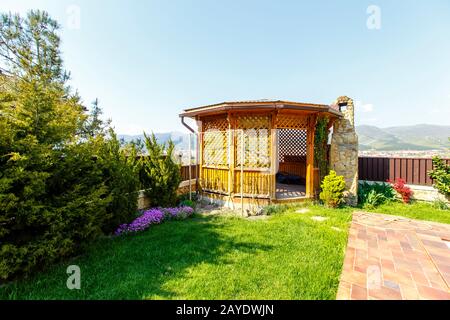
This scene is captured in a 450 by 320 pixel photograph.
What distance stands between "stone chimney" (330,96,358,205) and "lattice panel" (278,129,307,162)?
238 cm

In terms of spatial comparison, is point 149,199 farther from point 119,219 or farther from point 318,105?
point 318,105

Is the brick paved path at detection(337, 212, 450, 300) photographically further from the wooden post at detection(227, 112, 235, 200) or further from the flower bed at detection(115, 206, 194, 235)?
the flower bed at detection(115, 206, 194, 235)

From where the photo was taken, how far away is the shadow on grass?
2342 millimetres

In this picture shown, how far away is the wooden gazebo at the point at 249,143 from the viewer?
18.1ft

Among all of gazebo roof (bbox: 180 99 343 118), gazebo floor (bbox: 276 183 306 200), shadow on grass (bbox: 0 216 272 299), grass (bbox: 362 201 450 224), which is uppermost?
gazebo roof (bbox: 180 99 343 118)

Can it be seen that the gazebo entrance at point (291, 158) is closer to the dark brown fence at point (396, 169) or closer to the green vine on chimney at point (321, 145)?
the dark brown fence at point (396, 169)

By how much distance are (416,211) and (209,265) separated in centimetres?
628

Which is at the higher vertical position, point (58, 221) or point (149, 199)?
point (58, 221)

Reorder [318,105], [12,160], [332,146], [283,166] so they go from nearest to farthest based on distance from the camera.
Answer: [12,160], [318,105], [332,146], [283,166]

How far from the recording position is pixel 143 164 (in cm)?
568

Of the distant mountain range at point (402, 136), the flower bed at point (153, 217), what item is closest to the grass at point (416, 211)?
the flower bed at point (153, 217)

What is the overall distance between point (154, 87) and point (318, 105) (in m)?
9.70

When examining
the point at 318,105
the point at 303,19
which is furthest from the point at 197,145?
the point at 303,19

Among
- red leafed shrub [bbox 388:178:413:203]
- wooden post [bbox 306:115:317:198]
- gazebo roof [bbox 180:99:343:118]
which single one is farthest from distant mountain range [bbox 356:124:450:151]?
gazebo roof [bbox 180:99:343:118]
